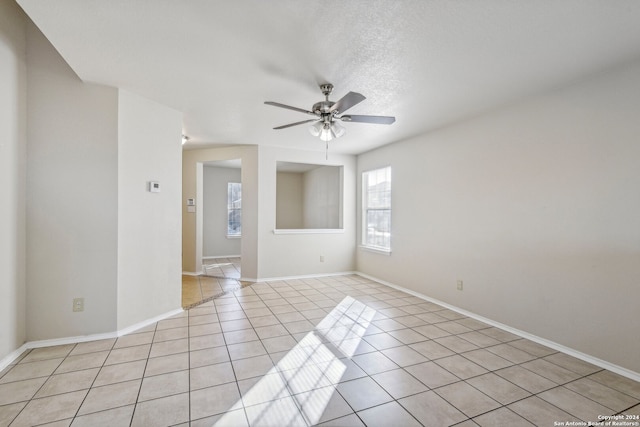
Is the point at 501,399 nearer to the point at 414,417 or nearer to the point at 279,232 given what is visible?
the point at 414,417

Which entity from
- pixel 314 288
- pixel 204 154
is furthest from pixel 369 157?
pixel 204 154

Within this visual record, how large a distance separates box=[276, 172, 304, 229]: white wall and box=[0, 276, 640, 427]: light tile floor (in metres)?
5.31

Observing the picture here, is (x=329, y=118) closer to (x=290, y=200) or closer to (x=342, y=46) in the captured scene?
(x=342, y=46)

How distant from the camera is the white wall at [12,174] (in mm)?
2160

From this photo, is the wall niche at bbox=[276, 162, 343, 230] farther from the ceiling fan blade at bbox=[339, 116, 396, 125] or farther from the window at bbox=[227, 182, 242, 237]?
the ceiling fan blade at bbox=[339, 116, 396, 125]

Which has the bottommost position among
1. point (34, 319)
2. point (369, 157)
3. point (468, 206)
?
point (34, 319)

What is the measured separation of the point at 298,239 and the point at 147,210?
106 inches

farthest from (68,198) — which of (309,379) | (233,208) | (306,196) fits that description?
(306,196)

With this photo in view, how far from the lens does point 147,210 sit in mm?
3043

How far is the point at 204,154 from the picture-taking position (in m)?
5.31

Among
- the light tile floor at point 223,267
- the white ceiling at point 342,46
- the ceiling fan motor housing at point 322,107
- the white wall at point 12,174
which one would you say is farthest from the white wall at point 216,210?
the ceiling fan motor housing at point 322,107

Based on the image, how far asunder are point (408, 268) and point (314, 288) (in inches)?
59.0

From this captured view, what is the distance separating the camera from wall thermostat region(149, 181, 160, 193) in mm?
3062

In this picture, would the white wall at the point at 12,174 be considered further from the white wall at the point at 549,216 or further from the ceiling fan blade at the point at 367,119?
the white wall at the point at 549,216
